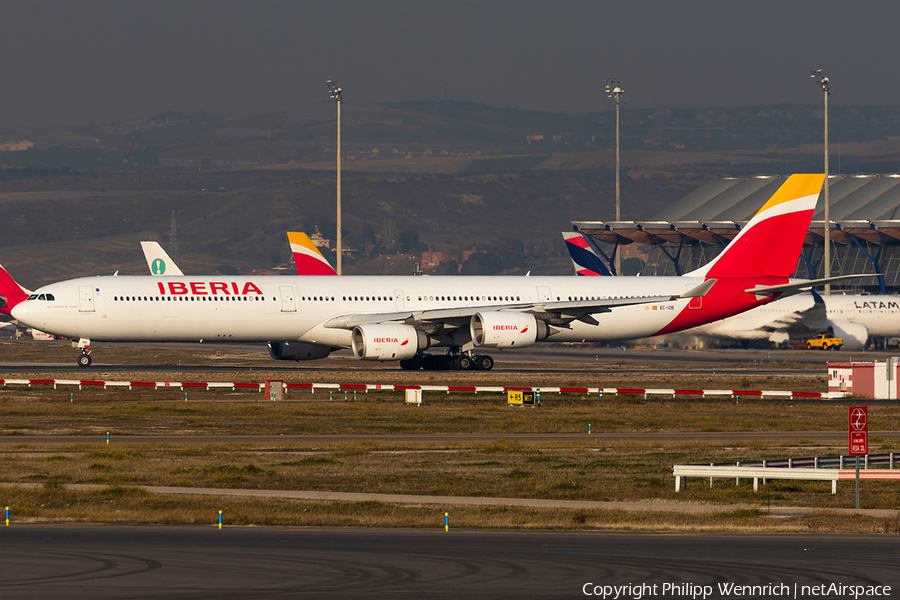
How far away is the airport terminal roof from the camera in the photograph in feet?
480

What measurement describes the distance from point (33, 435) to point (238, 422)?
21.0 feet

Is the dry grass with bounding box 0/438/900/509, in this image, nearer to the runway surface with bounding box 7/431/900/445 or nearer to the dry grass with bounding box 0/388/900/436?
the runway surface with bounding box 7/431/900/445

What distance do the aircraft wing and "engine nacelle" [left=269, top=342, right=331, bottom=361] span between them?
2654 mm

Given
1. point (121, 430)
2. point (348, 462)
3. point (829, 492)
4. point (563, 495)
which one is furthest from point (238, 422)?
point (829, 492)

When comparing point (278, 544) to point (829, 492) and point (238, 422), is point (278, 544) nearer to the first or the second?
point (829, 492)

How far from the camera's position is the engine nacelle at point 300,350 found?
60.2 meters

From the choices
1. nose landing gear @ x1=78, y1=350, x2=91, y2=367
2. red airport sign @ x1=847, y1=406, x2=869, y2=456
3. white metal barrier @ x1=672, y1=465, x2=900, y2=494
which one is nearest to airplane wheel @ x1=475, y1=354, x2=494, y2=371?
nose landing gear @ x1=78, y1=350, x2=91, y2=367

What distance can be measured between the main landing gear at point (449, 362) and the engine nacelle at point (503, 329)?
2.69 meters

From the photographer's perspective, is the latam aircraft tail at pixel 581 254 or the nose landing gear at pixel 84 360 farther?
the latam aircraft tail at pixel 581 254

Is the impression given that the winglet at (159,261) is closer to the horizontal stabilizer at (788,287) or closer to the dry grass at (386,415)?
the dry grass at (386,415)

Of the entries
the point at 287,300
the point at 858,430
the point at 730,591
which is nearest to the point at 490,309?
the point at 287,300

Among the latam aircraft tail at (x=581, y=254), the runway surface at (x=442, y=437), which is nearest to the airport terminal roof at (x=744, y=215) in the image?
the latam aircraft tail at (x=581, y=254)

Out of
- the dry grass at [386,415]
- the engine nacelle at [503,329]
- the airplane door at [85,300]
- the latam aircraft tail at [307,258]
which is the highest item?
the latam aircraft tail at [307,258]

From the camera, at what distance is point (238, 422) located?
3972 centimetres
